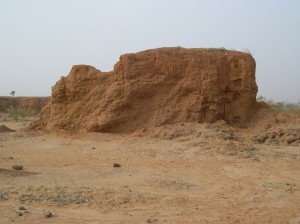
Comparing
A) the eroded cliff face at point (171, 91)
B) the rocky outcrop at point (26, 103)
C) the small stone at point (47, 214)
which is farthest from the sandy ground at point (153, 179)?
the rocky outcrop at point (26, 103)

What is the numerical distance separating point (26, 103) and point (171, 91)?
24.0 m

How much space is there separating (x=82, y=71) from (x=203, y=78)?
4.65 m

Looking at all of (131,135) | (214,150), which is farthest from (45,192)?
(131,135)

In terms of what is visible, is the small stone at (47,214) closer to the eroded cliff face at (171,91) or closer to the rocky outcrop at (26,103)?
the eroded cliff face at (171,91)

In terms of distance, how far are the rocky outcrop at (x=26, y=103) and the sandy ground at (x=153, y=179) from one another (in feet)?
72.0

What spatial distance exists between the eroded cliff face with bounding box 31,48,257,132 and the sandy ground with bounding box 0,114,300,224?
2.73 ft

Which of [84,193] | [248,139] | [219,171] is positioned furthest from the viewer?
[248,139]

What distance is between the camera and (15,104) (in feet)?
117

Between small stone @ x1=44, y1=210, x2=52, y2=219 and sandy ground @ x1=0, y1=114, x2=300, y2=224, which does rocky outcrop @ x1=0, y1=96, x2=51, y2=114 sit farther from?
small stone @ x1=44, y1=210, x2=52, y2=219

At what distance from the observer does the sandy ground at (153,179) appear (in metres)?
5.12

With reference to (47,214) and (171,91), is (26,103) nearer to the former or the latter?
(171,91)

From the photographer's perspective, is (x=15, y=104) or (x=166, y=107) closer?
(x=166, y=107)

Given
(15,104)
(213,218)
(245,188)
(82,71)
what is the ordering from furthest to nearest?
(15,104) < (82,71) < (245,188) < (213,218)

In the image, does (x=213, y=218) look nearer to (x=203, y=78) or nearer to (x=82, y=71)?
(x=203, y=78)
